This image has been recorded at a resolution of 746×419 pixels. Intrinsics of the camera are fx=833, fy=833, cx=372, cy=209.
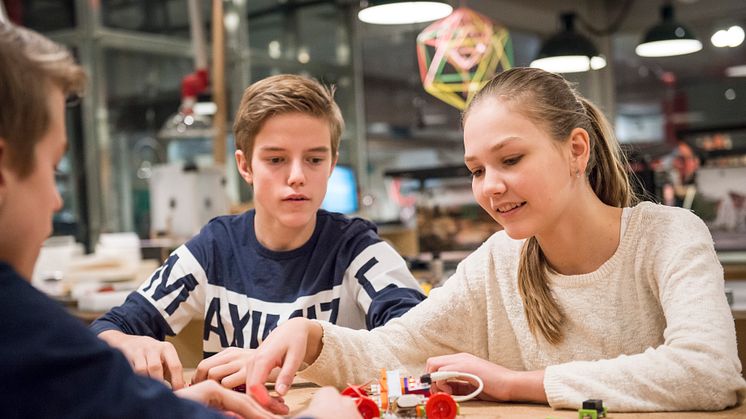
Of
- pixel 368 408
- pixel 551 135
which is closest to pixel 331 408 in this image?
pixel 368 408

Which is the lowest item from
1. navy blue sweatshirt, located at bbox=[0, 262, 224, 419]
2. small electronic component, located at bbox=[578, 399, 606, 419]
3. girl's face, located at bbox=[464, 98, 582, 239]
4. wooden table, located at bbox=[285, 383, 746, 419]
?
wooden table, located at bbox=[285, 383, 746, 419]

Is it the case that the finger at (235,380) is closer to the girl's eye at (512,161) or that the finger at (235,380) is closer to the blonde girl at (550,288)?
the blonde girl at (550,288)

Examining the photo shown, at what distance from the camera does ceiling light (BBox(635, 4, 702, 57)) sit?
6188 mm

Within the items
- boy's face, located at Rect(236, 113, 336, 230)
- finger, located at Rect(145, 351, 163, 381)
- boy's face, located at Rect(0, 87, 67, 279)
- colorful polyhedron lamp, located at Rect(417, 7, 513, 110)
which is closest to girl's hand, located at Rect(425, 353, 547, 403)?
finger, located at Rect(145, 351, 163, 381)

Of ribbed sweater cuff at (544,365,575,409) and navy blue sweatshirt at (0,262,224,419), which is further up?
navy blue sweatshirt at (0,262,224,419)

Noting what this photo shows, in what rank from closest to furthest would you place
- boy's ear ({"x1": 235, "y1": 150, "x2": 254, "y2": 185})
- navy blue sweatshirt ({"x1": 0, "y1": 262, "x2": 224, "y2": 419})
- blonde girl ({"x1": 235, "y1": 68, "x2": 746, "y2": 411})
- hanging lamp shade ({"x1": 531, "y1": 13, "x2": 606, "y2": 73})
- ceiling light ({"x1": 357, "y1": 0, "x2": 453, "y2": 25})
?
navy blue sweatshirt ({"x1": 0, "y1": 262, "x2": 224, "y2": 419}), blonde girl ({"x1": 235, "y1": 68, "x2": 746, "y2": 411}), boy's ear ({"x1": 235, "y1": 150, "x2": 254, "y2": 185}), ceiling light ({"x1": 357, "y1": 0, "x2": 453, "y2": 25}), hanging lamp shade ({"x1": 531, "y1": 13, "x2": 606, "y2": 73})

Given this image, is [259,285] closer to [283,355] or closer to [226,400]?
[283,355]

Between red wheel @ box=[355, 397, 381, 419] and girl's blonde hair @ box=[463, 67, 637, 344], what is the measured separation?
1.41 ft

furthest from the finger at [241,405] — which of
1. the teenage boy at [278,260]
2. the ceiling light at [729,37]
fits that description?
the ceiling light at [729,37]

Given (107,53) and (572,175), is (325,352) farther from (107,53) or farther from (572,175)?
(107,53)

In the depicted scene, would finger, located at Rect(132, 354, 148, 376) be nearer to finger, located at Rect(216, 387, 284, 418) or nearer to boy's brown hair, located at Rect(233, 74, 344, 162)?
finger, located at Rect(216, 387, 284, 418)

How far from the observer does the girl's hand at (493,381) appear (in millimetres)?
1280

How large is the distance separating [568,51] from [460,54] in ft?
2.80

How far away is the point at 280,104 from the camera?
188 centimetres
